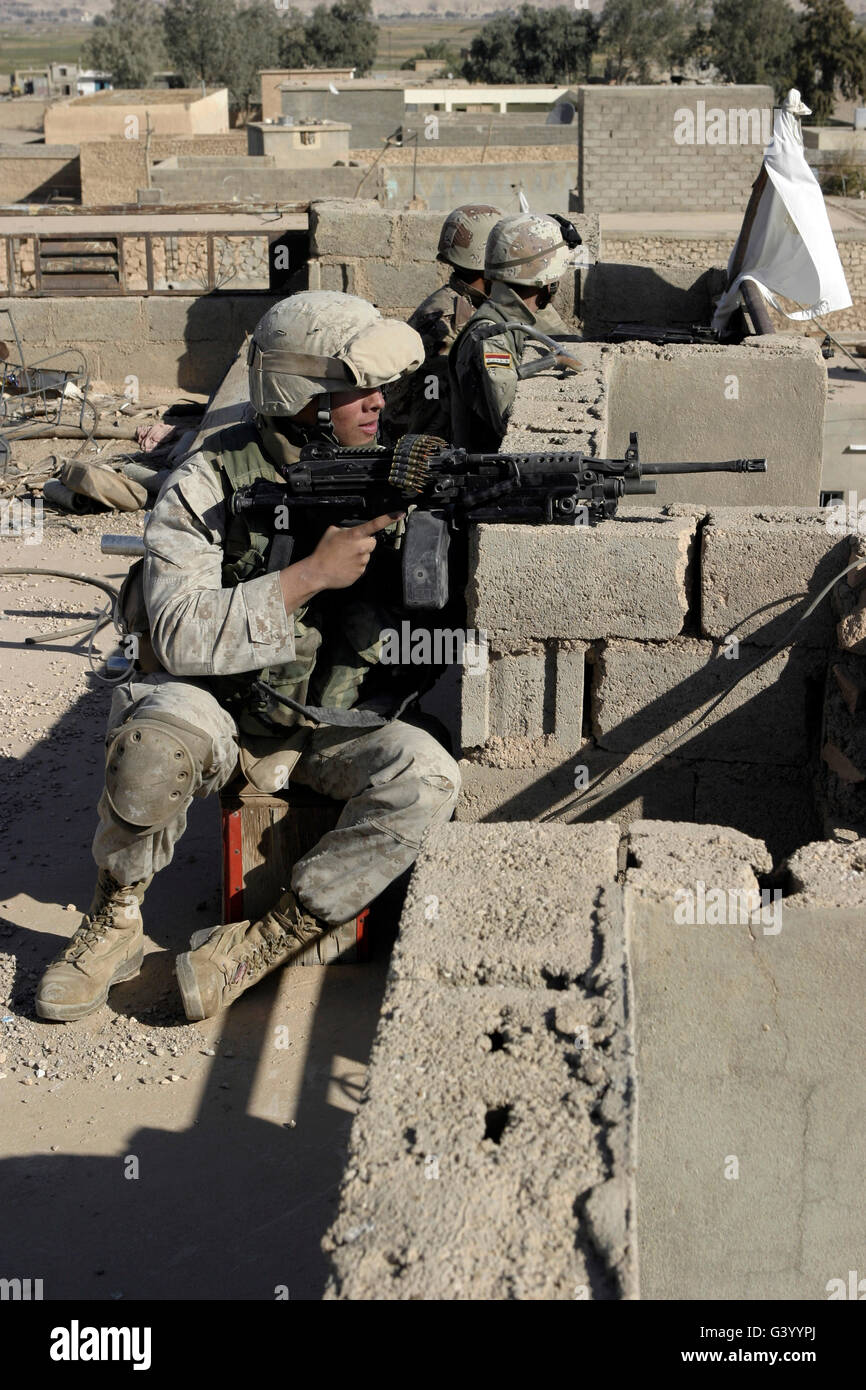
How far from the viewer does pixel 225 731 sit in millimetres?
3760

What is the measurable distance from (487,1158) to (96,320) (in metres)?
11.0

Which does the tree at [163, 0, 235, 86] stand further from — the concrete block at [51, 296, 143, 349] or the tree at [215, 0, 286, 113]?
the concrete block at [51, 296, 143, 349]

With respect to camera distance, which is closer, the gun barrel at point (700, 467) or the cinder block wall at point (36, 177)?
the gun barrel at point (700, 467)

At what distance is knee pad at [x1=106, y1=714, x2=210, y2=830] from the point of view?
3559 millimetres

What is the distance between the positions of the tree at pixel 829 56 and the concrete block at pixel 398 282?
29.5 m

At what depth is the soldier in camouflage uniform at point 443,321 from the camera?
259 inches

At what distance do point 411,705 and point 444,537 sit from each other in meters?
0.64

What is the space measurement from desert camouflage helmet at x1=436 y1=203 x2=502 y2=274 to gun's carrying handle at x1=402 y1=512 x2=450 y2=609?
135 inches

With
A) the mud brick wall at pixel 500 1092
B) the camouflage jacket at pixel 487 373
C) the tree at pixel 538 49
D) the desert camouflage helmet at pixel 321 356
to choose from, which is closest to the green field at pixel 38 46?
the tree at pixel 538 49

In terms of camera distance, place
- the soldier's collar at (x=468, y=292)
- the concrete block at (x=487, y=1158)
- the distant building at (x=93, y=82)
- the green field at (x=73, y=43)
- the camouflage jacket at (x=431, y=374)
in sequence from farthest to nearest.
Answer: the green field at (x=73, y=43) → the distant building at (x=93, y=82) → the camouflage jacket at (x=431, y=374) → the soldier's collar at (x=468, y=292) → the concrete block at (x=487, y=1158)

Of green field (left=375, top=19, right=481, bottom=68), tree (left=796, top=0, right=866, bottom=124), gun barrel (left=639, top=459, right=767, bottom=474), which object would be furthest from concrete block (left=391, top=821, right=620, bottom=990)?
green field (left=375, top=19, right=481, bottom=68)

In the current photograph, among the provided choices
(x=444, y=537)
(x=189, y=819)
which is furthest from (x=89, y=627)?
(x=444, y=537)

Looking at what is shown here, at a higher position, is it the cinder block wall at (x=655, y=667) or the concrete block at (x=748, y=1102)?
the cinder block wall at (x=655, y=667)

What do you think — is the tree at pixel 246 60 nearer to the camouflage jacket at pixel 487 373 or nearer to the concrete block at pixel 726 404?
the camouflage jacket at pixel 487 373
